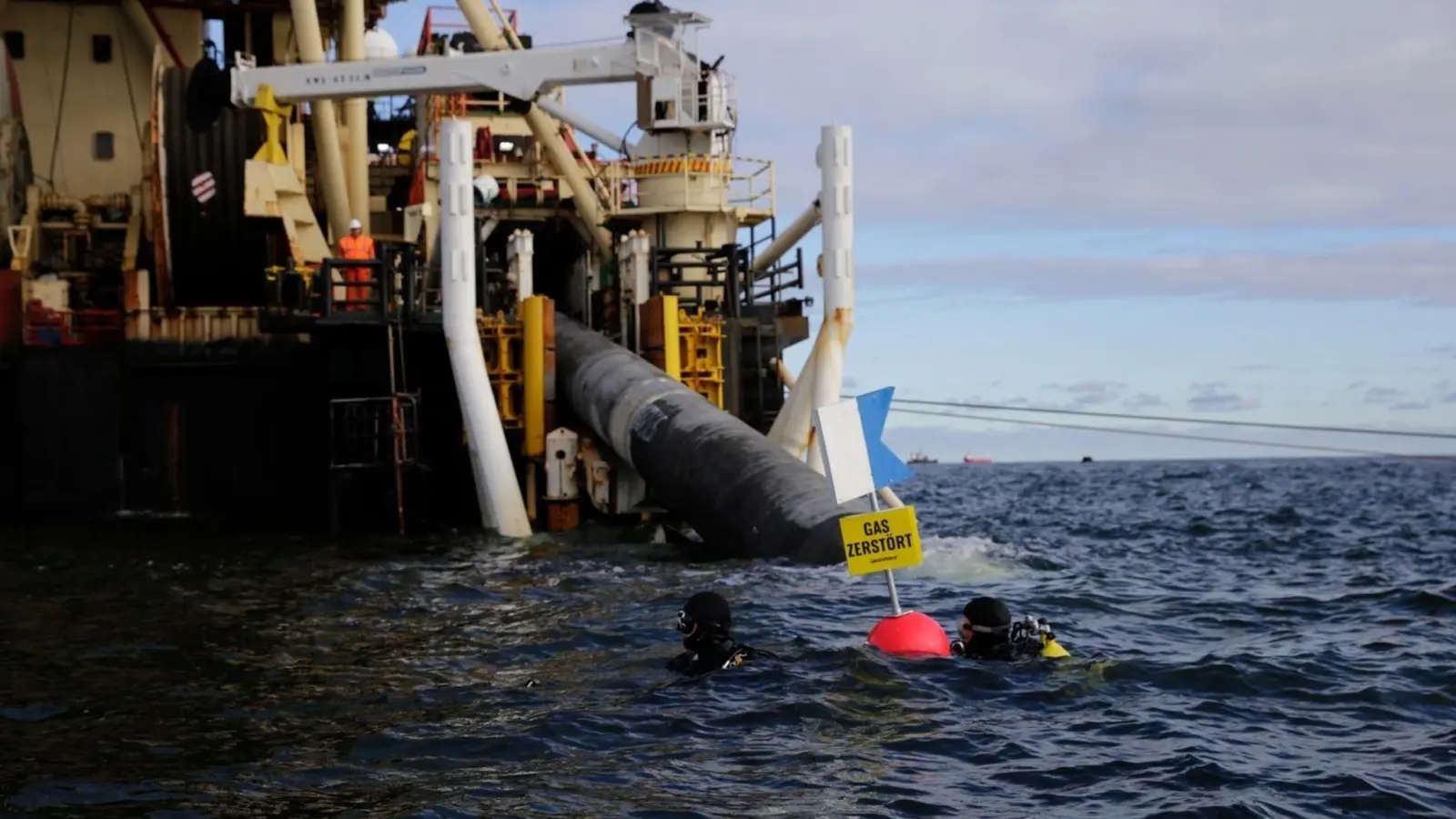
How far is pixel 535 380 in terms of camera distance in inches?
878

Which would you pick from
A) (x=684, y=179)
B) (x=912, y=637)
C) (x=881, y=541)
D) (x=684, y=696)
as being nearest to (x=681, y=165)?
(x=684, y=179)

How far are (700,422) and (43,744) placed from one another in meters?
11.0

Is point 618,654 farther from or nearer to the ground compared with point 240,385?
nearer to the ground

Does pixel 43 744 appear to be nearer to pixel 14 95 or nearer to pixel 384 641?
pixel 384 641

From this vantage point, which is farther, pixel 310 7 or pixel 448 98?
pixel 448 98

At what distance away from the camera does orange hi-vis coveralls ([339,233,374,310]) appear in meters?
23.5

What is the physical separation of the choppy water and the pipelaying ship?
290cm

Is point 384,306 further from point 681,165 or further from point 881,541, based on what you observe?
point 881,541

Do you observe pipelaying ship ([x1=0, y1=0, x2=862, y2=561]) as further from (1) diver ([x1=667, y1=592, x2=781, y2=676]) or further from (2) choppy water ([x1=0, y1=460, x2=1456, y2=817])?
(1) diver ([x1=667, y1=592, x2=781, y2=676])

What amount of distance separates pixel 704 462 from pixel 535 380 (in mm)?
4121

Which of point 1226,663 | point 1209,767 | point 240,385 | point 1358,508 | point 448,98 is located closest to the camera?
point 1209,767

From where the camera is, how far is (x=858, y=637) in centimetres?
1279

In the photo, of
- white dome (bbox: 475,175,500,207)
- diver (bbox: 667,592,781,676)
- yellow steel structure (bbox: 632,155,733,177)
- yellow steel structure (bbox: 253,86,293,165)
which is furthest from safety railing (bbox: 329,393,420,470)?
diver (bbox: 667,592,781,676)

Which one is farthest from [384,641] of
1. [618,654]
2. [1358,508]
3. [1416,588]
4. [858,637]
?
[1358,508]
